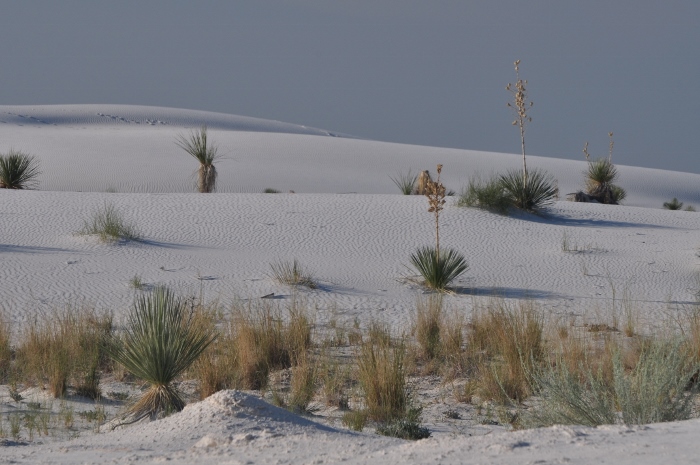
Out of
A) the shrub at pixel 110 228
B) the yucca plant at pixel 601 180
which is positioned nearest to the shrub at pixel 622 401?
the shrub at pixel 110 228

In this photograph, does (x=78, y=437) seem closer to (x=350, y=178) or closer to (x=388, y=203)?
(x=388, y=203)

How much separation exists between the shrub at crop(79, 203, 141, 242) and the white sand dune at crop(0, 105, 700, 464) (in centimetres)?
18

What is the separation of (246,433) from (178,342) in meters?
1.41

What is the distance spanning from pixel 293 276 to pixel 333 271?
2.95 feet

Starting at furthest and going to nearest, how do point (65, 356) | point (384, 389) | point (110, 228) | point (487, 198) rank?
point (487, 198), point (110, 228), point (65, 356), point (384, 389)

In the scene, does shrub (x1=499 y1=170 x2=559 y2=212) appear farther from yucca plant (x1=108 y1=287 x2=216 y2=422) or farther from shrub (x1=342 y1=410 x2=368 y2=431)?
yucca plant (x1=108 y1=287 x2=216 y2=422)

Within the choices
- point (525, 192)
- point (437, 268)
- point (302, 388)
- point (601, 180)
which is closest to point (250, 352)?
point (302, 388)

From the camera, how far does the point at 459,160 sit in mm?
43969

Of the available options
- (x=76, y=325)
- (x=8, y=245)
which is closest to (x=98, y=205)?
(x=8, y=245)

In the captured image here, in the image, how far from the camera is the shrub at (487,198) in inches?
576

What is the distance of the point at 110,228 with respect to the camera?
39.2 feet

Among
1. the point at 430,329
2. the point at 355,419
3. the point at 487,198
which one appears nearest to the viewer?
the point at 355,419

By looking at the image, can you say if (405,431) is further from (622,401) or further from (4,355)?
(4,355)

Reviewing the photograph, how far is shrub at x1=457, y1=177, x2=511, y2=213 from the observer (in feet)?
48.0
